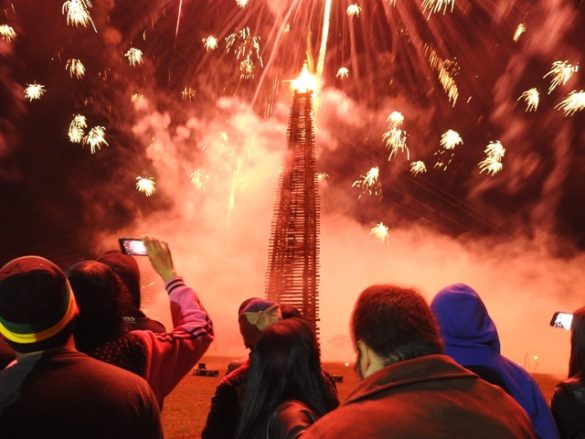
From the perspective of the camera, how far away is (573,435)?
3629 millimetres

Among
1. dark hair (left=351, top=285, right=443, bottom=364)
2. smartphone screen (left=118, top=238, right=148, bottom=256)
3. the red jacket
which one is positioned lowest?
the red jacket

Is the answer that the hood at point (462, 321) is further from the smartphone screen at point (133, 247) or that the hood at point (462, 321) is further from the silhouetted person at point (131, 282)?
the smartphone screen at point (133, 247)

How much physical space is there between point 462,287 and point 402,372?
218cm

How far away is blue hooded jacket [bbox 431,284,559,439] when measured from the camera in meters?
3.69

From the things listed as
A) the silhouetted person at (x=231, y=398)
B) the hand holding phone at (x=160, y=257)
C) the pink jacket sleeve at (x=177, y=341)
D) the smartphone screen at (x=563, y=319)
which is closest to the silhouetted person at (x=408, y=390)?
the pink jacket sleeve at (x=177, y=341)

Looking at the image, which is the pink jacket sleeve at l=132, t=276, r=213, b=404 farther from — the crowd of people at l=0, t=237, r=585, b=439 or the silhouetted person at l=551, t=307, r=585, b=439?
the silhouetted person at l=551, t=307, r=585, b=439

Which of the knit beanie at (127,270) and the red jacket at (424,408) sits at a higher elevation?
the knit beanie at (127,270)

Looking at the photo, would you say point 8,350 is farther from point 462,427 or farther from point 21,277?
point 462,427

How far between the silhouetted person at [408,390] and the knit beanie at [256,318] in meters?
1.99

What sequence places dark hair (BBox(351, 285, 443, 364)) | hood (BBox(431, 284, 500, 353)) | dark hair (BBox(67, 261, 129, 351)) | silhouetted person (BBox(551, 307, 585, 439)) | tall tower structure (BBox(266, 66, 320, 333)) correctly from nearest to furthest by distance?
dark hair (BBox(351, 285, 443, 364)) → dark hair (BBox(67, 261, 129, 351)) → silhouetted person (BBox(551, 307, 585, 439)) → hood (BBox(431, 284, 500, 353)) → tall tower structure (BBox(266, 66, 320, 333))

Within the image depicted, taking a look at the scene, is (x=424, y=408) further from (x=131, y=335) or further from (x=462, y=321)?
(x=462, y=321)

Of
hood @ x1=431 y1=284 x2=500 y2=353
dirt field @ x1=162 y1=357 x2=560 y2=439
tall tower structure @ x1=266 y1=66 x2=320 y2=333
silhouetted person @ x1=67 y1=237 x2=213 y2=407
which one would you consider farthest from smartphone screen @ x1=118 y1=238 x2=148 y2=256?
tall tower structure @ x1=266 y1=66 x2=320 y2=333

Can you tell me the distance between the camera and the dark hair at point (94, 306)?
2.70m

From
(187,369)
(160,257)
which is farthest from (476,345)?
(160,257)
